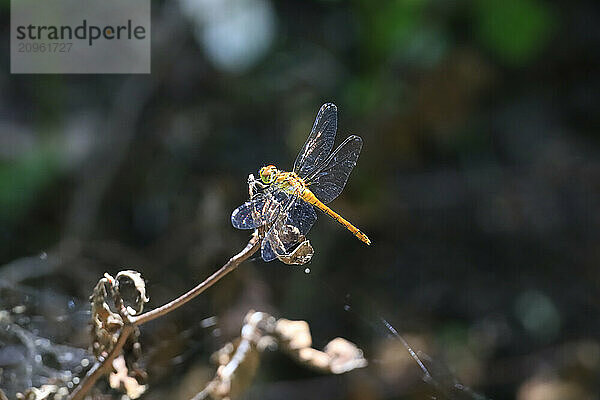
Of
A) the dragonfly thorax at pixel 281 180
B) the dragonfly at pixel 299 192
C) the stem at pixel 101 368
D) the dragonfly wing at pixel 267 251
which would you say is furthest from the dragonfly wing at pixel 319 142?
the stem at pixel 101 368

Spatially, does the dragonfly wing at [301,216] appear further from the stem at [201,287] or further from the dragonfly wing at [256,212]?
the stem at [201,287]

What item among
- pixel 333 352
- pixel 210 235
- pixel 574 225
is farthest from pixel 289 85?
pixel 333 352

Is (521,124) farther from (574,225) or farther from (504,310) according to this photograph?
(504,310)

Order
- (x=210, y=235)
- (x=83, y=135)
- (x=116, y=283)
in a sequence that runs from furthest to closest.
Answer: (x=83, y=135)
(x=210, y=235)
(x=116, y=283)

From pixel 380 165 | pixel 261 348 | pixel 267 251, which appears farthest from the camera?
pixel 380 165

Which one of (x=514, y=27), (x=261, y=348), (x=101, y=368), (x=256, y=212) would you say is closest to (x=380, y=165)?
(x=514, y=27)

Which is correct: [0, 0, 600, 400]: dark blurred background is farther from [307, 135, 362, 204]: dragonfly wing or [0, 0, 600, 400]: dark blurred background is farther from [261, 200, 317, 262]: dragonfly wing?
[261, 200, 317, 262]: dragonfly wing

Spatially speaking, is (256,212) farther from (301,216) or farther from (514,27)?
(514,27)

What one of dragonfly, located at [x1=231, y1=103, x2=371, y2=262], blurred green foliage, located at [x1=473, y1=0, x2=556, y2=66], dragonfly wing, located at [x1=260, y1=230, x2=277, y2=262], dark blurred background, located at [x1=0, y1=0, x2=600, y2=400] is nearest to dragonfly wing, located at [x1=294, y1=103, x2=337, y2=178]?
dragonfly, located at [x1=231, y1=103, x2=371, y2=262]
